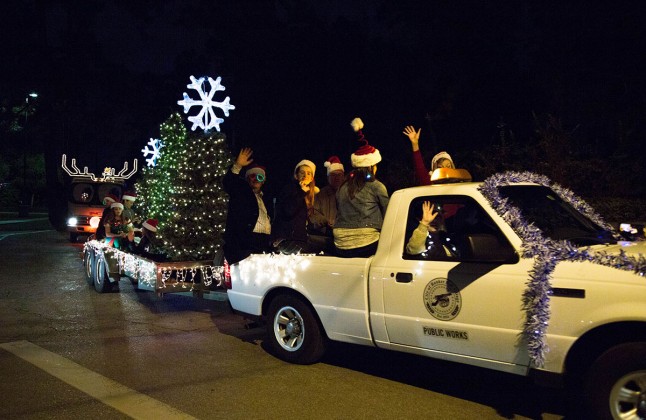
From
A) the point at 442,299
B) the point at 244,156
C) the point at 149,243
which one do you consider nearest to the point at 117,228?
the point at 149,243

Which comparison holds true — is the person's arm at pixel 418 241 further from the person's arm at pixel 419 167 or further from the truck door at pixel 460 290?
the person's arm at pixel 419 167

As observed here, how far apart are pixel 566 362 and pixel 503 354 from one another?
18.1 inches

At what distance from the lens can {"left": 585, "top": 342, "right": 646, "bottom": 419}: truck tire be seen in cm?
405

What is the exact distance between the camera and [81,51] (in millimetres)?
33625

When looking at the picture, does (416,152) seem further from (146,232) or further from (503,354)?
(146,232)

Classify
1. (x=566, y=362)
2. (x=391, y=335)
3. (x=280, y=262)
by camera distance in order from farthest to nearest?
(x=280, y=262) < (x=391, y=335) < (x=566, y=362)

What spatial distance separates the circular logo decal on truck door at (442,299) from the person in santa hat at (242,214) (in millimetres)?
3105

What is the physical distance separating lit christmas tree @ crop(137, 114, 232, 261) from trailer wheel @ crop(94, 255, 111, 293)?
3.65 ft

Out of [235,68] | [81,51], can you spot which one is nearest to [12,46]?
[81,51]

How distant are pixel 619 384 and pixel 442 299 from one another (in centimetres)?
140

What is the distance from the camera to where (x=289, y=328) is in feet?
21.1

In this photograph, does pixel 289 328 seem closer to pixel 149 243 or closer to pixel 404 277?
pixel 404 277

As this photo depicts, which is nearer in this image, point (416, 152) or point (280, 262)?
point (280, 262)

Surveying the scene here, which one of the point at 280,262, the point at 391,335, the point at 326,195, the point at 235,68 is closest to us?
the point at 391,335
